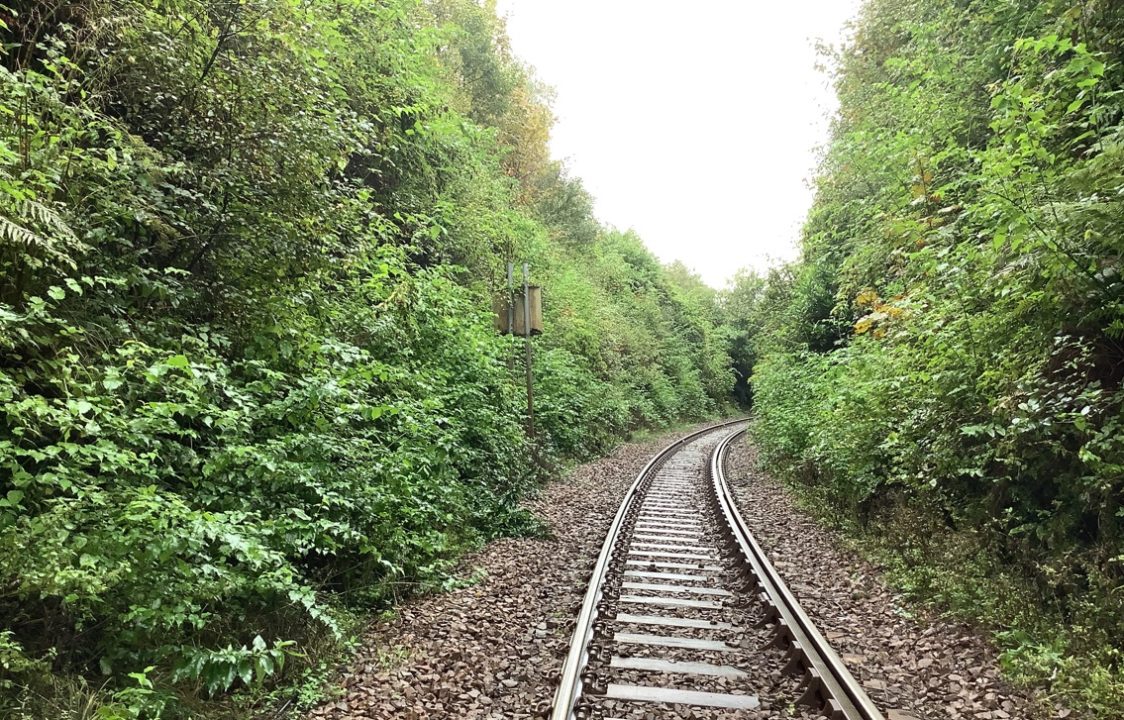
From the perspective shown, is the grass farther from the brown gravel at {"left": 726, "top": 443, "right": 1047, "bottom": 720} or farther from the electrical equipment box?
the electrical equipment box

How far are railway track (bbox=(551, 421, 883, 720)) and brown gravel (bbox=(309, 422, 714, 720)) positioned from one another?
294 millimetres

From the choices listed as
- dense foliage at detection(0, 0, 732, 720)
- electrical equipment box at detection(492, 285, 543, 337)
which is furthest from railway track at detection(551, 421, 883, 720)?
electrical equipment box at detection(492, 285, 543, 337)

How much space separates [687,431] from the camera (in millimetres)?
31312

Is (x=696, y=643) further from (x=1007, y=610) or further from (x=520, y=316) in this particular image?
(x=520, y=316)

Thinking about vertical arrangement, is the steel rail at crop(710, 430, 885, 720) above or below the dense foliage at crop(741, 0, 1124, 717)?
below

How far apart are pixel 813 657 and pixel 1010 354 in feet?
11.5

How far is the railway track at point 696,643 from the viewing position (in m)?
4.22

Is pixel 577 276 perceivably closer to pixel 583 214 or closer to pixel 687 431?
pixel 583 214

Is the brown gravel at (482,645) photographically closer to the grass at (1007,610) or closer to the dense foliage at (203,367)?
the dense foliage at (203,367)

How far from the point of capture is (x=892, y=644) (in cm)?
531

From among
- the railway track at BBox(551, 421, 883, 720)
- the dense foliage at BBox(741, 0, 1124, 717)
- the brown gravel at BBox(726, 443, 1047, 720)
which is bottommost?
the brown gravel at BBox(726, 443, 1047, 720)

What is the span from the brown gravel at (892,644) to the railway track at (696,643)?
344 millimetres

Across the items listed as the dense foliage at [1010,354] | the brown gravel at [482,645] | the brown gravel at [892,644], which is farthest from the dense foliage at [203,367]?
the dense foliage at [1010,354]

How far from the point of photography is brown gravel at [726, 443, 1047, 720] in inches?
169
